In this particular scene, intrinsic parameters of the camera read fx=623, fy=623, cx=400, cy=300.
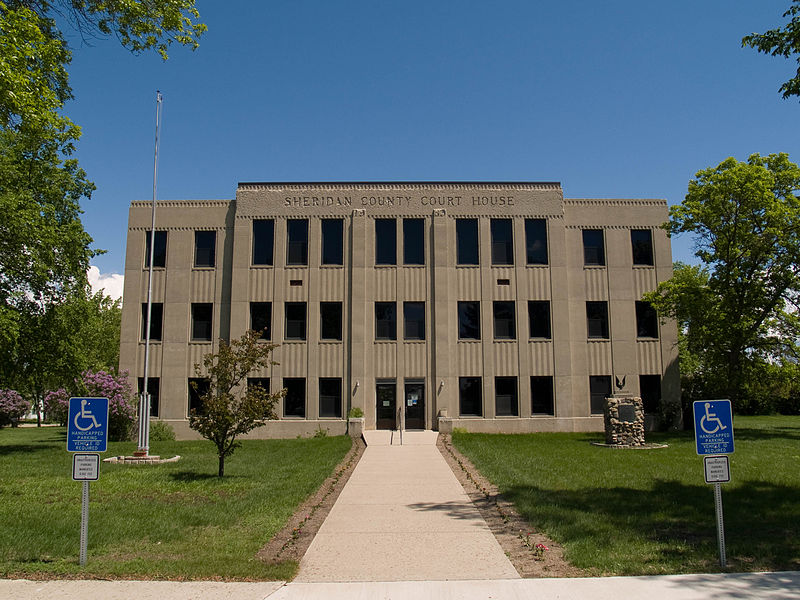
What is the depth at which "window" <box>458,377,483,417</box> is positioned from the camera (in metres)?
29.3

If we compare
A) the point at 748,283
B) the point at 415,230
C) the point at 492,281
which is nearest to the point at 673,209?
the point at 748,283

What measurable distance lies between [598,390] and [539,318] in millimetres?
4459

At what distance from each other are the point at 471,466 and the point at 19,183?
18691mm

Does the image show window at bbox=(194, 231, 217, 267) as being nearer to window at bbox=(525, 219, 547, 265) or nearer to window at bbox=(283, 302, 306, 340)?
window at bbox=(283, 302, 306, 340)

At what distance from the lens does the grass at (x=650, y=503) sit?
8008 millimetres

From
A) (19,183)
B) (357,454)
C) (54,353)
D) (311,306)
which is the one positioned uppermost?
(19,183)

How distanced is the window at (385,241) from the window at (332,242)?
1710mm

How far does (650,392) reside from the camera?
30094 millimetres

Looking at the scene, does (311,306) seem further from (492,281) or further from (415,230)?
(492,281)

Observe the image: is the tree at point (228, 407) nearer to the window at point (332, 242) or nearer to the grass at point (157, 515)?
the grass at point (157, 515)

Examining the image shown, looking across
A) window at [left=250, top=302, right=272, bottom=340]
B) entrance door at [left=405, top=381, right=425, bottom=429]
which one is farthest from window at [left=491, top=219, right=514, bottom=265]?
window at [left=250, top=302, right=272, bottom=340]

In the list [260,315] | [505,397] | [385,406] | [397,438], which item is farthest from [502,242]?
[260,315]

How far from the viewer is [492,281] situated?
30.0m

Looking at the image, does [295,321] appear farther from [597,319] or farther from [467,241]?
[597,319]
